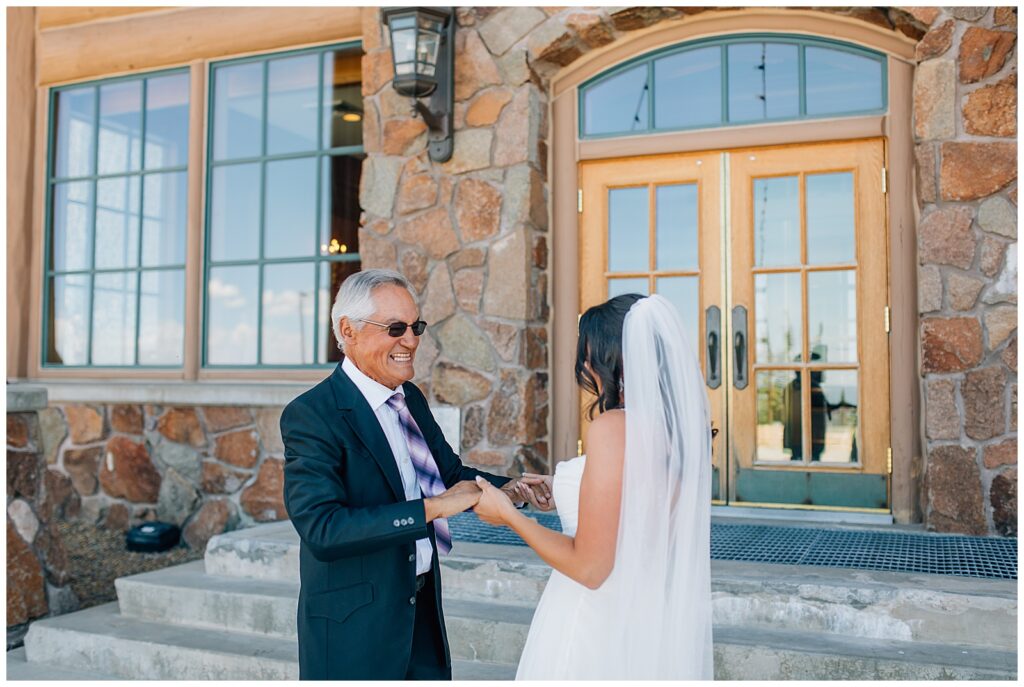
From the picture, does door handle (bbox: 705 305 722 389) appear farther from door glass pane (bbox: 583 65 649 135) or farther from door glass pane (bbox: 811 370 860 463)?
door glass pane (bbox: 583 65 649 135)

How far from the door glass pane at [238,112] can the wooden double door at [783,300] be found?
9.25 ft

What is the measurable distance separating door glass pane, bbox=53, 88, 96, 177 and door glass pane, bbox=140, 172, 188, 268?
2.20ft

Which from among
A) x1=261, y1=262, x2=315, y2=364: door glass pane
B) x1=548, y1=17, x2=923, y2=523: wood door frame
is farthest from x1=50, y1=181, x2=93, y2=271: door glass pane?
x1=548, y1=17, x2=923, y2=523: wood door frame

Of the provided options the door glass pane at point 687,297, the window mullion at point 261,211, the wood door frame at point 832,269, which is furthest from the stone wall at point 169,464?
the wood door frame at point 832,269

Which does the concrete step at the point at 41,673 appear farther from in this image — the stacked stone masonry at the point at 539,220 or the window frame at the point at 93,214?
the window frame at the point at 93,214

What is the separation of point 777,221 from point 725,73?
3.04 feet

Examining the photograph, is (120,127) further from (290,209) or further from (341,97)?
(341,97)

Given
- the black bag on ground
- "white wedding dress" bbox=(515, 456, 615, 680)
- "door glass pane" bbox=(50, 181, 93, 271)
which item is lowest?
the black bag on ground

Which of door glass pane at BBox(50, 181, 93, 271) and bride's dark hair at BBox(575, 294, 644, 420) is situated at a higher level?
door glass pane at BBox(50, 181, 93, 271)

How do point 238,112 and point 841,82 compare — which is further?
point 238,112

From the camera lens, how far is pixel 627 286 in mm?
5598

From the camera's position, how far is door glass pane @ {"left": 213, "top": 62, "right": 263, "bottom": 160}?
662cm

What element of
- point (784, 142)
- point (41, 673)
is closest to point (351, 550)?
point (41, 673)

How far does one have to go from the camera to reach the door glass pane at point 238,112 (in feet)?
21.7
